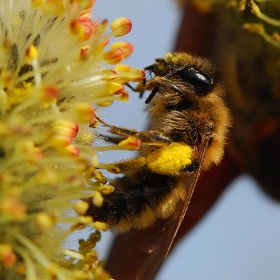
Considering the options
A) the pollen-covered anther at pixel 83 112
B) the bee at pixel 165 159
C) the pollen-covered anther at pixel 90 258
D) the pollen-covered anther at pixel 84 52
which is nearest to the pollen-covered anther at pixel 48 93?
the pollen-covered anther at pixel 83 112

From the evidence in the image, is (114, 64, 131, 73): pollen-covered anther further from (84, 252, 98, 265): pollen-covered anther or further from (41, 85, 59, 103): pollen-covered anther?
(84, 252, 98, 265): pollen-covered anther

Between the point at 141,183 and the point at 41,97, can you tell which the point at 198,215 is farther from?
the point at 41,97

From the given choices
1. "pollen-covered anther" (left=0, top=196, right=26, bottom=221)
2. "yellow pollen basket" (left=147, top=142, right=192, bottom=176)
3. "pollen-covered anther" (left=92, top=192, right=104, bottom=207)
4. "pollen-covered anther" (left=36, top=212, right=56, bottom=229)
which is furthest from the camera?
"yellow pollen basket" (left=147, top=142, right=192, bottom=176)

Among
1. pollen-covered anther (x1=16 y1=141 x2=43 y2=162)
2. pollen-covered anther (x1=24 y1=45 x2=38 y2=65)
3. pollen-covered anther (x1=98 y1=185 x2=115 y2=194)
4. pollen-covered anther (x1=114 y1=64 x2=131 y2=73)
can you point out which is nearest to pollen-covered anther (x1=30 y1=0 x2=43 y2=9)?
pollen-covered anther (x1=24 y1=45 x2=38 y2=65)

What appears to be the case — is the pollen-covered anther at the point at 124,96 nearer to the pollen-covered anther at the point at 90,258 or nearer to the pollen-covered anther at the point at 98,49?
the pollen-covered anther at the point at 98,49

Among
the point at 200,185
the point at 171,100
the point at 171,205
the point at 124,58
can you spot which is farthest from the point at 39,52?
the point at 200,185

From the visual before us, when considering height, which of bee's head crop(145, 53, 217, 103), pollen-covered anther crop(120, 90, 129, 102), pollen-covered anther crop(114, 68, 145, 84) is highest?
bee's head crop(145, 53, 217, 103)

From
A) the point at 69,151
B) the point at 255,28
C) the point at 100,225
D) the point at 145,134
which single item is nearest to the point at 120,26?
the point at 145,134

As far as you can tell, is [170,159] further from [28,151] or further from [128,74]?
[28,151]
